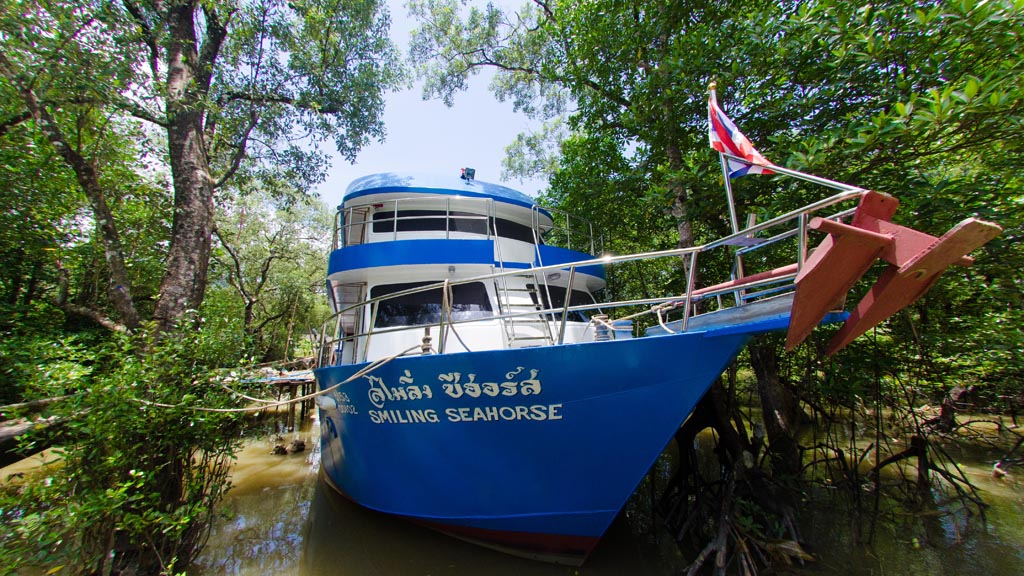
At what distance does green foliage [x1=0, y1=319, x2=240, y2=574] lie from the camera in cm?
303

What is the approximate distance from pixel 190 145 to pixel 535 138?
12.6 m

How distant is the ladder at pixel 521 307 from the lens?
473 centimetres

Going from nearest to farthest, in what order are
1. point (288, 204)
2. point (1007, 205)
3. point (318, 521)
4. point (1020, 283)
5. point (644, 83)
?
1. point (1007, 205)
2. point (1020, 283)
3. point (644, 83)
4. point (318, 521)
5. point (288, 204)

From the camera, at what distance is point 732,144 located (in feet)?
10.8

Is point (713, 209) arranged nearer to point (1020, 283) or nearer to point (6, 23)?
point (1020, 283)

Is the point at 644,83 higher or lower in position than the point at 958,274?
higher

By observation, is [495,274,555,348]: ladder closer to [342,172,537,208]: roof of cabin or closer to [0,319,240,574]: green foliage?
[342,172,537,208]: roof of cabin

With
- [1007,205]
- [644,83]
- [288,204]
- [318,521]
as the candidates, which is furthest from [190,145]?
[1007,205]

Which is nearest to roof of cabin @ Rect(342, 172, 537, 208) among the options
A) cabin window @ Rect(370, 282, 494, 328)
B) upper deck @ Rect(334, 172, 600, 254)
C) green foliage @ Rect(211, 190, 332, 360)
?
upper deck @ Rect(334, 172, 600, 254)

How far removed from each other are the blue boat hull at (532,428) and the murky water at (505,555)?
553 mm

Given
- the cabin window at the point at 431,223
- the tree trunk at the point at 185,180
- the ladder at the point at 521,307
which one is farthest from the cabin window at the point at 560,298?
the tree trunk at the point at 185,180

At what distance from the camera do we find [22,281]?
9172 millimetres

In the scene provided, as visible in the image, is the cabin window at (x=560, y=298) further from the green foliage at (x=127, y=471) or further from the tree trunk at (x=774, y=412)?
the green foliage at (x=127, y=471)

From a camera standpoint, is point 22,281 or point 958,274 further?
point 22,281
